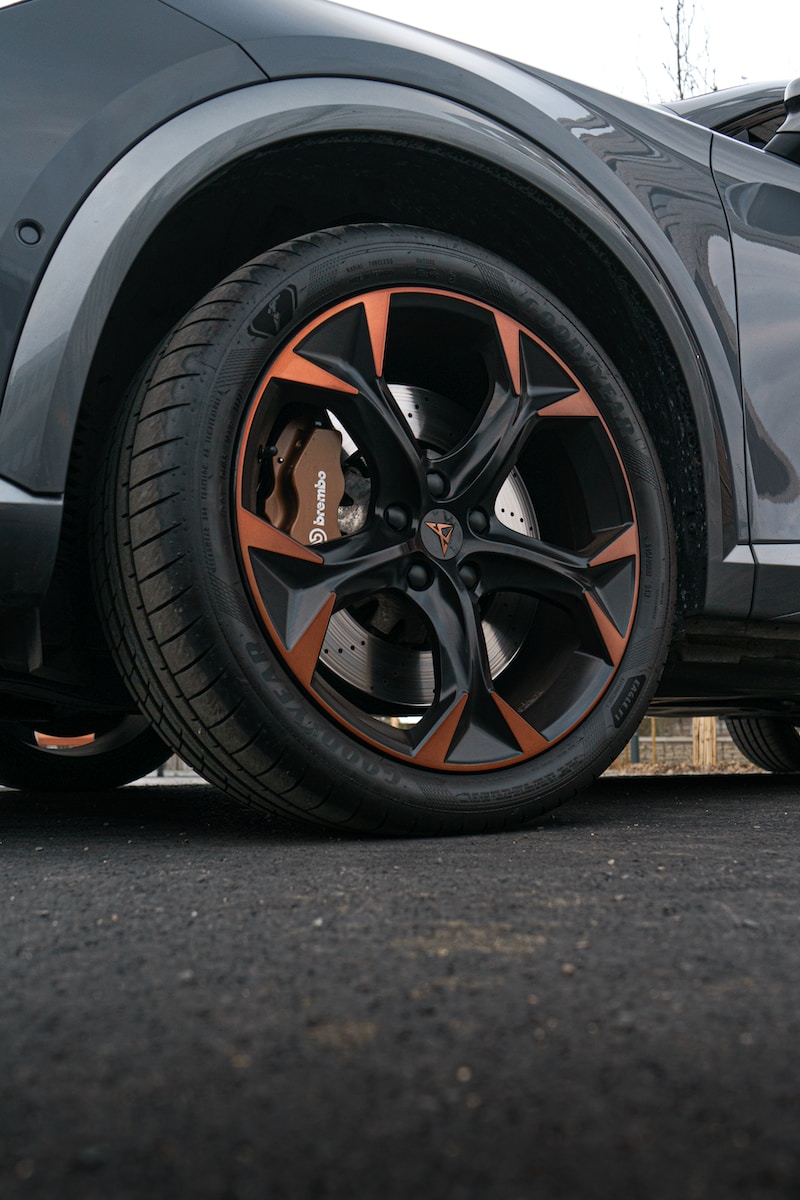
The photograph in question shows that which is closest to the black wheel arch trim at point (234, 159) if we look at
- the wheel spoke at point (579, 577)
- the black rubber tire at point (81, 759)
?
the wheel spoke at point (579, 577)

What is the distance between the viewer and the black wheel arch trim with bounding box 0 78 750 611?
142 cm

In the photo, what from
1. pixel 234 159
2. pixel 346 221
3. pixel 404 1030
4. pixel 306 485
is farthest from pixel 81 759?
pixel 404 1030

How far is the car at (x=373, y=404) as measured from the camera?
57.1 inches

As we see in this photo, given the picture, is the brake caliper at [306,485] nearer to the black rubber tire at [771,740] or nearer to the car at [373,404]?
the car at [373,404]

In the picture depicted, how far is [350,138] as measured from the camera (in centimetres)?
167

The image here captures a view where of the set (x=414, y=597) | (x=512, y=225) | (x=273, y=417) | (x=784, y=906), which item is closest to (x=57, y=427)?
(x=273, y=417)

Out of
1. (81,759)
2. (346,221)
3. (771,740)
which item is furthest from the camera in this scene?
(771,740)

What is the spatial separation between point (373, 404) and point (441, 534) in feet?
0.77

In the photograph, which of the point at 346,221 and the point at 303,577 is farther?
the point at 346,221

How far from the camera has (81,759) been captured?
2.96 meters

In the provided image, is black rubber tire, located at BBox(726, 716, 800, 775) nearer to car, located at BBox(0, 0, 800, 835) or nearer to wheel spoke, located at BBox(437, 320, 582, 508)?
car, located at BBox(0, 0, 800, 835)

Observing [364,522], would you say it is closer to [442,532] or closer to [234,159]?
[442,532]

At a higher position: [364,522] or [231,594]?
[364,522]

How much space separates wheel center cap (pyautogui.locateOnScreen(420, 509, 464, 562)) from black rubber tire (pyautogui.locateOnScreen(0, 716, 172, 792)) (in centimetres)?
154
